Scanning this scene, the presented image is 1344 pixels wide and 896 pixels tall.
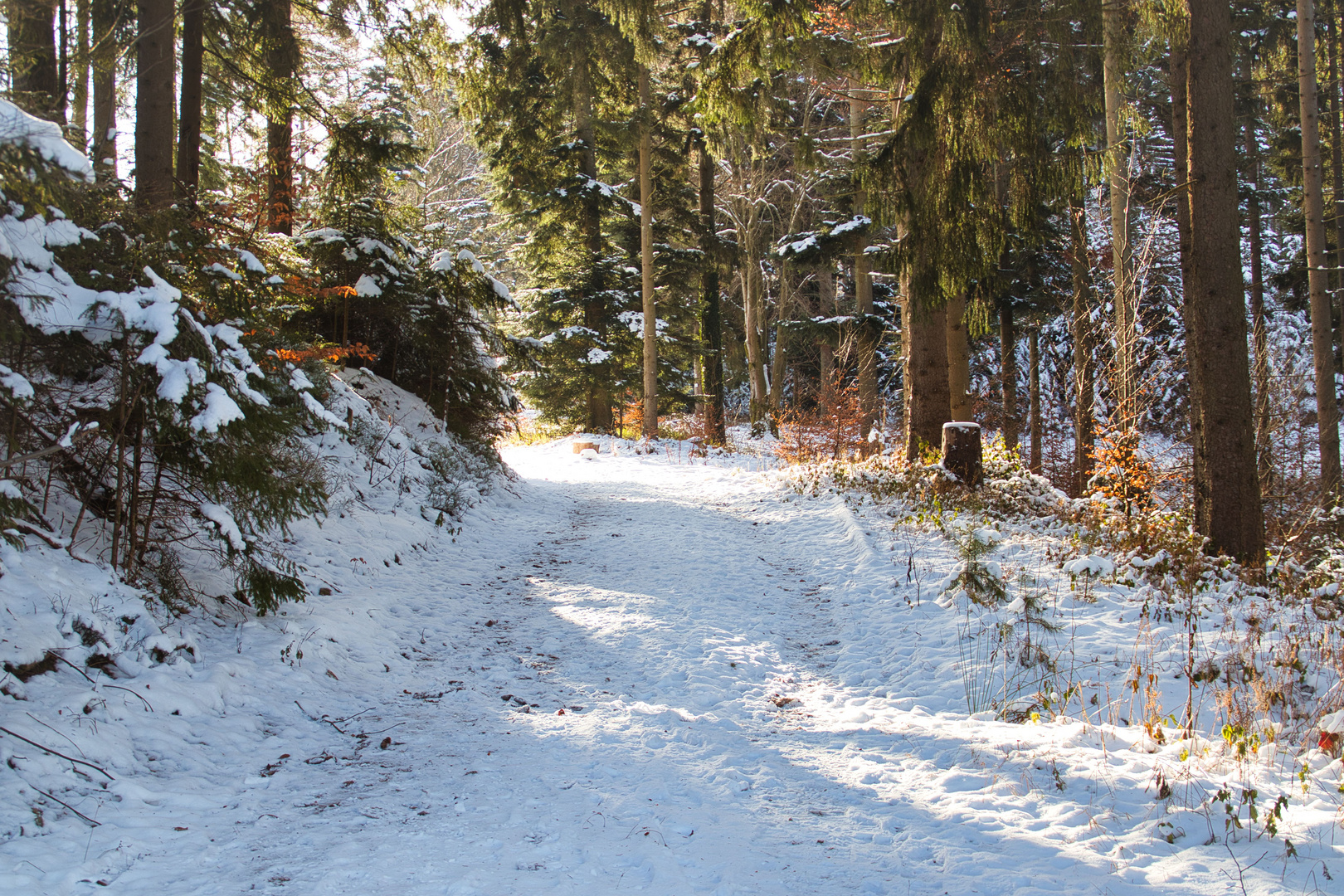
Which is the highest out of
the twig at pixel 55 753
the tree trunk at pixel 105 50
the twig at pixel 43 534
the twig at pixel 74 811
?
the tree trunk at pixel 105 50

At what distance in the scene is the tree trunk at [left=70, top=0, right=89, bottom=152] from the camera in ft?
15.5

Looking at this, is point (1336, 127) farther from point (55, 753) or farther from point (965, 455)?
point (55, 753)

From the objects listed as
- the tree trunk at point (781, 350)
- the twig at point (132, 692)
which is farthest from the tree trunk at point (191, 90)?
the tree trunk at point (781, 350)

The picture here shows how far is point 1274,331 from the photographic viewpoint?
22.2 m

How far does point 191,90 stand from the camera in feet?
25.2

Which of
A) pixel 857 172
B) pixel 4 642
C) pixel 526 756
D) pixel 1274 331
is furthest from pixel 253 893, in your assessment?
pixel 1274 331

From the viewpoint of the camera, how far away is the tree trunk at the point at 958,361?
1102 centimetres

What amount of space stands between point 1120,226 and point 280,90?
1368 cm

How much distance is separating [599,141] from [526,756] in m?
20.4

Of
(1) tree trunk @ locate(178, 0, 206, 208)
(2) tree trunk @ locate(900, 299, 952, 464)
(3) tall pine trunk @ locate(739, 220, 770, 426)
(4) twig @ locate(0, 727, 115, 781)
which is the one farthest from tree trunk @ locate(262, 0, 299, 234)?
(3) tall pine trunk @ locate(739, 220, 770, 426)

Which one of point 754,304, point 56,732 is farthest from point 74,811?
point 754,304

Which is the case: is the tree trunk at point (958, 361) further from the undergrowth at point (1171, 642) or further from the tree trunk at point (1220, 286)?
the tree trunk at point (1220, 286)

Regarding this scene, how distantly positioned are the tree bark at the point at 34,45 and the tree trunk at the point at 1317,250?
59.1 ft

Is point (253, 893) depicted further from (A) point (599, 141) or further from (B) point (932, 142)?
(A) point (599, 141)
